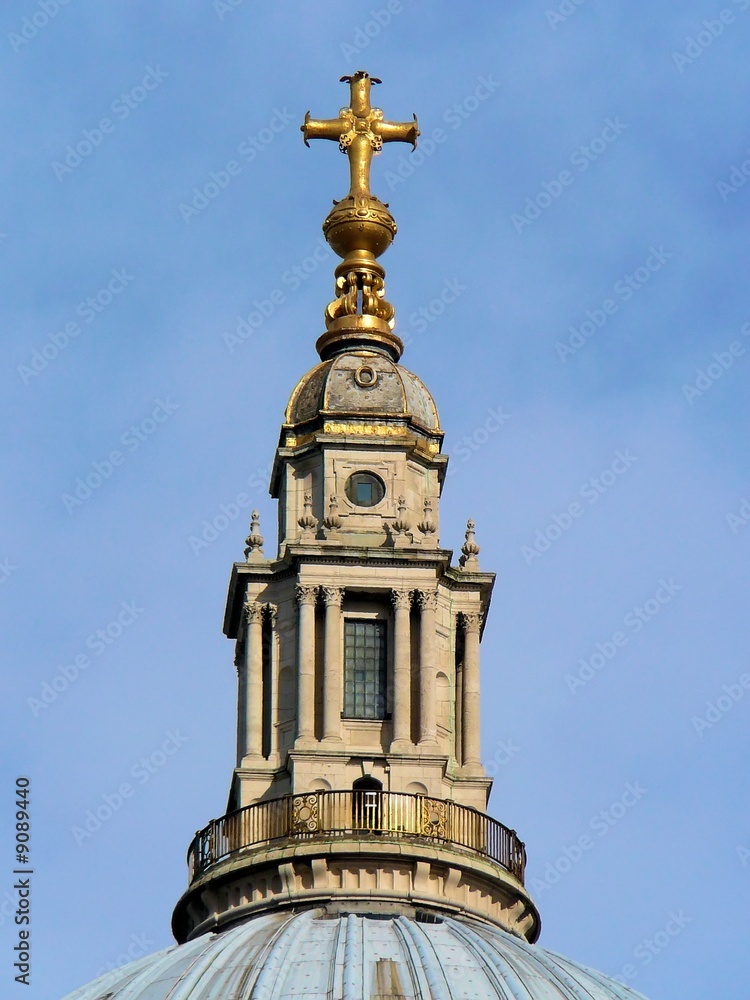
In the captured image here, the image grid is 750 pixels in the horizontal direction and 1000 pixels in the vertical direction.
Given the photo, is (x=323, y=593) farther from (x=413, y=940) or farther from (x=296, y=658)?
(x=413, y=940)

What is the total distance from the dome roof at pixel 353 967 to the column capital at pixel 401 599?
986 cm

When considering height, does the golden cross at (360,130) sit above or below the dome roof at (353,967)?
above

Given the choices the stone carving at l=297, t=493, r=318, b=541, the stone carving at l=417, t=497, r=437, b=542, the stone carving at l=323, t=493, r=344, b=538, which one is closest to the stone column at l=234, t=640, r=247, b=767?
the stone carving at l=297, t=493, r=318, b=541

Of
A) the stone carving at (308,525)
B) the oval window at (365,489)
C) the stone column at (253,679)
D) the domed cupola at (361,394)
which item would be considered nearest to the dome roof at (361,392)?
the domed cupola at (361,394)

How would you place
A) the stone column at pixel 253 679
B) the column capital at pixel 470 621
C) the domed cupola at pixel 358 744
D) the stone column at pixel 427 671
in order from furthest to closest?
the column capital at pixel 470 621 < the stone column at pixel 253 679 < the stone column at pixel 427 671 < the domed cupola at pixel 358 744

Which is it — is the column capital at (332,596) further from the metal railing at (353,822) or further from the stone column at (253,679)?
the metal railing at (353,822)

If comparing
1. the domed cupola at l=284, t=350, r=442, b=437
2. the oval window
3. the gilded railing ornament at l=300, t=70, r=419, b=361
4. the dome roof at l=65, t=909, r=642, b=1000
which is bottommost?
the dome roof at l=65, t=909, r=642, b=1000

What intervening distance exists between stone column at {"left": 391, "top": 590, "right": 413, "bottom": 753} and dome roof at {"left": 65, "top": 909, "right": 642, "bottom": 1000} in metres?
6.32

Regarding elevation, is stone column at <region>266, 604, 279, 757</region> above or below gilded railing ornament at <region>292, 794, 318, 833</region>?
above

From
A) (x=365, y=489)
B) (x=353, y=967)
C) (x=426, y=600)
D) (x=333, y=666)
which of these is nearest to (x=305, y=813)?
(x=333, y=666)

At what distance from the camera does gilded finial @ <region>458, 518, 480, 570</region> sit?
101 m

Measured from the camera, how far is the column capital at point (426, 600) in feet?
326

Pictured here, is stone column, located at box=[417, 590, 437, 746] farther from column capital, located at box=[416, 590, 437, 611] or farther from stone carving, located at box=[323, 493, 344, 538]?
stone carving, located at box=[323, 493, 344, 538]

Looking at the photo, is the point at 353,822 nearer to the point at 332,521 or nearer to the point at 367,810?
the point at 367,810
